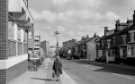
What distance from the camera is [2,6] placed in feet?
33.3

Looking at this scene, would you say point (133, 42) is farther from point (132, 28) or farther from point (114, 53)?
point (114, 53)

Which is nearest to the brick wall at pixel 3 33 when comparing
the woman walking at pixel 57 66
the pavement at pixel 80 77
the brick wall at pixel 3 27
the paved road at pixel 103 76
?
the brick wall at pixel 3 27

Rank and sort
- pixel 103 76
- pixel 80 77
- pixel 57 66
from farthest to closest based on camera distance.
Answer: pixel 103 76, pixel 80 77, pixel 57 66

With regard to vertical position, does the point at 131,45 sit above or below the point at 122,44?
below

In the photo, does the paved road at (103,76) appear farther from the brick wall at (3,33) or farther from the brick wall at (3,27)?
the brick wall at (3,27)

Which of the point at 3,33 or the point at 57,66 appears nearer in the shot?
the point at 3,33

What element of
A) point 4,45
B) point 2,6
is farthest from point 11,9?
point 4,45

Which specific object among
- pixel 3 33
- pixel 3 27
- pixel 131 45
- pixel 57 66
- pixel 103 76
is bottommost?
pixel 103 76

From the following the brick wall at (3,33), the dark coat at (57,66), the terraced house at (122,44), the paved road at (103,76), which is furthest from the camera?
the terraced house at (122,44)

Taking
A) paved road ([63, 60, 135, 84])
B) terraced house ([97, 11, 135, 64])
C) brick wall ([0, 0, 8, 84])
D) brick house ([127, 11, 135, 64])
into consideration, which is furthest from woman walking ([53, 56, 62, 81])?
brick house ([127, 11, 135, 64])

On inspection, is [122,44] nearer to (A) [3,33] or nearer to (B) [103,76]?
(B) [103,76]

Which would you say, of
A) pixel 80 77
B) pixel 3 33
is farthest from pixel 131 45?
pixel 3 33

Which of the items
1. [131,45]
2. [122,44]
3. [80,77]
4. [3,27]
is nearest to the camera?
[3,27]

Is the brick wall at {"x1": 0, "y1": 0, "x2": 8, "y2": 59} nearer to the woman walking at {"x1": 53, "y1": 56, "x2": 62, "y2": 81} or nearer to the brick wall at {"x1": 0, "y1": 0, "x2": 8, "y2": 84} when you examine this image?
the brick wall at {"x1": 0, "y1": 0, "x2": 8, "y2": 84}
